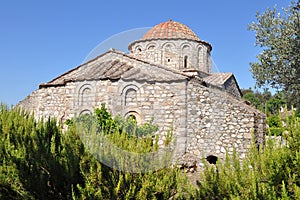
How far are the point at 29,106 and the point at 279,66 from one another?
10.8m

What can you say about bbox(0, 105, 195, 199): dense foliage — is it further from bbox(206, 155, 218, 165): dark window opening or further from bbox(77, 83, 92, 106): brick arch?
bbox(206, 155, 218, 165): dark window opening

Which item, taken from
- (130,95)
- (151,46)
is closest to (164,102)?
(130,95)

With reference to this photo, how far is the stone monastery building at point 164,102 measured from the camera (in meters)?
11.5

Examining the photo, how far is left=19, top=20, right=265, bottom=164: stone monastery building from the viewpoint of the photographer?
11.5m

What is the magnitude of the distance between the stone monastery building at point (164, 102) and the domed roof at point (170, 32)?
4283mm

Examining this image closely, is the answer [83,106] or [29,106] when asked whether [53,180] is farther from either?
[29,106]

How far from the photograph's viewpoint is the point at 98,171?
5070mm

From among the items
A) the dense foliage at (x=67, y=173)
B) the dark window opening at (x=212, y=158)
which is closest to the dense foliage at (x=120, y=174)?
the dense foliage at (x=67, y=173)

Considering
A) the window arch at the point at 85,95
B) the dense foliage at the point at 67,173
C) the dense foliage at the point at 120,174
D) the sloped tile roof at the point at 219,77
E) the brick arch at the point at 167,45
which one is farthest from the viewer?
the brick arch at the point at 167,45

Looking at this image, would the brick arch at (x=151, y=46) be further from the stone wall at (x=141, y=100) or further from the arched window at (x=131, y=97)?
the arched window at (x=131, y=97)

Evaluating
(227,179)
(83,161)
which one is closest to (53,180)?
(83,161)

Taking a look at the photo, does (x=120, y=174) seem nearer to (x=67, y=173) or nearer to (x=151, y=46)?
(x=67, y=173)

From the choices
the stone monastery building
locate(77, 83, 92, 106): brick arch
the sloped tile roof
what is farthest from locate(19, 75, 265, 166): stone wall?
the sloped tile roof

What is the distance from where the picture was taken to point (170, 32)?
17.2 metres
